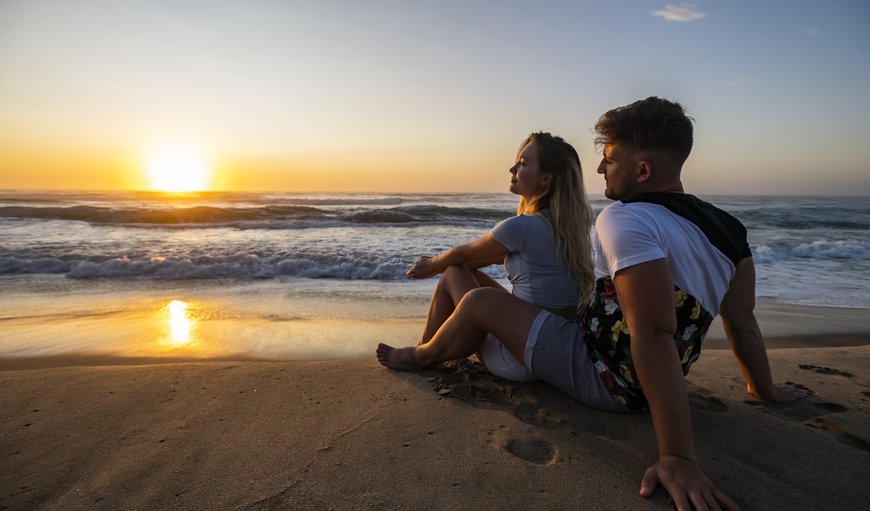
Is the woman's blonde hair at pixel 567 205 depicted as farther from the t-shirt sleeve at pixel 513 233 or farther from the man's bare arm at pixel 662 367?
the man's bare arm at pixel 662 367

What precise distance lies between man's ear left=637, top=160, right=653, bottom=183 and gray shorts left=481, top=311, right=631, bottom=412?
0.75 meters

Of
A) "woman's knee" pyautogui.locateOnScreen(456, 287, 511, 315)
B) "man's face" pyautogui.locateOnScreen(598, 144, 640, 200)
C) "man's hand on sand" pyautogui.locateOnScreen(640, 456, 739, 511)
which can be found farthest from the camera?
"woman's knee" pyautogui.locateOnScreen(456, 287, 511, 315)

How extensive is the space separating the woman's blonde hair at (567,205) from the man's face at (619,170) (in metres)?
0.65

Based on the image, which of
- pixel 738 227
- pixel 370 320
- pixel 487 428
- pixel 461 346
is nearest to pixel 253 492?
pixel 487 428

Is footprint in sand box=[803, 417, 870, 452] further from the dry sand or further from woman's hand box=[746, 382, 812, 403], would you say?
woman's hand box=[746, 382, 812, 403]

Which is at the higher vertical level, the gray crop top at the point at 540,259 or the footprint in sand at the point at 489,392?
the gray crop top at the point at 540,259

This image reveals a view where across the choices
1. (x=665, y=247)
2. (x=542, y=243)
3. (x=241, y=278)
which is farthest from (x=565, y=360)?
(x=241, y=278)

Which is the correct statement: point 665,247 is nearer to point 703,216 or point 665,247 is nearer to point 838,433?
point 703,216

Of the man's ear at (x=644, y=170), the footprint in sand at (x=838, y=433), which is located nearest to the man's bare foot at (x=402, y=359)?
the man's ear at (x=644, y=170)

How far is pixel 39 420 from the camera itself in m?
2.35

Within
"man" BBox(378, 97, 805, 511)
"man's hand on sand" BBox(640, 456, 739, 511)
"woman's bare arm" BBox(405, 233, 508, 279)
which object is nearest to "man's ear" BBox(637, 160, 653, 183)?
"man" BBox(378, 97, 805, 511)

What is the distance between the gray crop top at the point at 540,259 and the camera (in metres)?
2.62

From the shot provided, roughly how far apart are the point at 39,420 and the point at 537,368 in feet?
7.92

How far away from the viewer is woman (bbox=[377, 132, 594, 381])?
2623 mm
